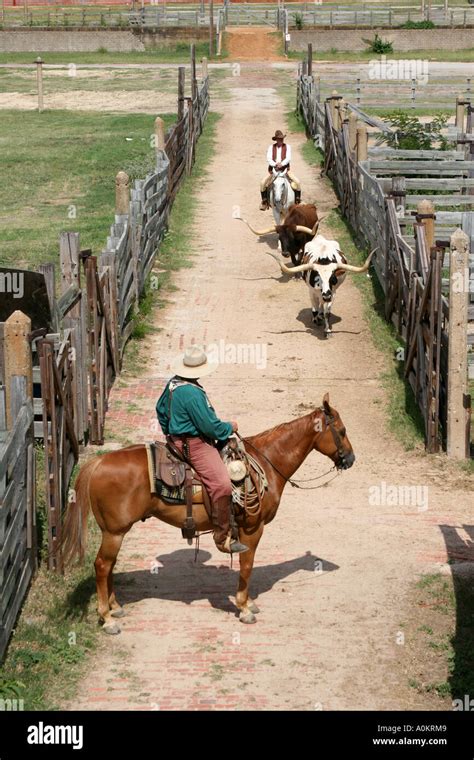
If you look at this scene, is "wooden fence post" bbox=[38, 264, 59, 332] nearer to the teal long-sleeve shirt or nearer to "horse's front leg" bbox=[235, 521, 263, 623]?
the teal long-sleeve shirt

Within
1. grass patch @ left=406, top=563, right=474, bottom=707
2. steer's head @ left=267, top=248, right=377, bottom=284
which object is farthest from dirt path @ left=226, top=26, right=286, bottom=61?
grass patch @ left=406, top=563, right=474, bottom=707

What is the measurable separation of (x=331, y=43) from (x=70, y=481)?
157 feet

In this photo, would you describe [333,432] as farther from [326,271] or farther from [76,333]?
[326,271]

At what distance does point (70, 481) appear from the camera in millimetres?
13336

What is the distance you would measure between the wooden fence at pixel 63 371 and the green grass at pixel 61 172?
10.2ft

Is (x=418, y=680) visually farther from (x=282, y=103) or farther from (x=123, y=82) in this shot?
(x=123, y=82)

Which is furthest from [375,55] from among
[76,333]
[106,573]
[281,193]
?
[106,573]

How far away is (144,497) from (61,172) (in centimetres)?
2346

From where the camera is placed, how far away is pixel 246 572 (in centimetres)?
1083

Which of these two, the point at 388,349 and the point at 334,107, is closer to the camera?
the point at 388,349

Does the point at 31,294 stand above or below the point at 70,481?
above

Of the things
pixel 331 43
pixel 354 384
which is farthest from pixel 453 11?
pixel 354 384

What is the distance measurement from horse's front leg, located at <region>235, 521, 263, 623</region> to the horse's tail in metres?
1.32

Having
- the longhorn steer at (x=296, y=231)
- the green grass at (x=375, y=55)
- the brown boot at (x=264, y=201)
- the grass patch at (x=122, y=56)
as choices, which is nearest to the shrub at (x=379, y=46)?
the green grass at (x=375, y=55)
